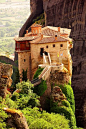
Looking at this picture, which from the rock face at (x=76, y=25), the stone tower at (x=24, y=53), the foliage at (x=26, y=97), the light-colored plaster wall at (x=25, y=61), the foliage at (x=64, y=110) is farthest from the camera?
the rock face at (x=76, y=25)

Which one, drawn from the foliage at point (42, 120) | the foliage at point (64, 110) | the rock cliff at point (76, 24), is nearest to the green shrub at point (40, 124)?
the foliage at point (42, 120)

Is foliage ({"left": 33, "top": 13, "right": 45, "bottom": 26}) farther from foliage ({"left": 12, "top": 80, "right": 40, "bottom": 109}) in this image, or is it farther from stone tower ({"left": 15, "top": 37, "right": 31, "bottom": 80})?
foliage ({"left": 12, "top": 80, "right": 40, "bottom": 109})

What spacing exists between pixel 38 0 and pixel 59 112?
56.2 meters

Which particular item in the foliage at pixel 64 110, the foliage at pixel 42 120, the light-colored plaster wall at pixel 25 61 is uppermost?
the light-colored plaster wall at pixel 25 61

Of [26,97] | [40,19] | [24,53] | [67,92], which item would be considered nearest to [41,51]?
[24,53]

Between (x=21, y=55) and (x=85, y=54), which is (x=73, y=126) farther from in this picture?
(x=85, y=54)

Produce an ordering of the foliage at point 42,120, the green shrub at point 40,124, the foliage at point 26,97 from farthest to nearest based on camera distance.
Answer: the foliage at point 26,97
the foliage at point 42,120
the green shrub at point 40,124

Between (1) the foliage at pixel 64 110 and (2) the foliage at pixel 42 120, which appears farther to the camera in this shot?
(1) the foliage at pixel 64 110

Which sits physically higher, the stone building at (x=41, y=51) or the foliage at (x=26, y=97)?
the stone building at (x=41, y=51)

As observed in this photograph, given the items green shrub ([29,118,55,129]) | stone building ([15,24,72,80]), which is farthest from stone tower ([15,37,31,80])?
green shrub ([29,118,55,129])

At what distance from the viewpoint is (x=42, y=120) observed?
38.3 metres

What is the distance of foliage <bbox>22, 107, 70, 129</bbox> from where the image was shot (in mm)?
37312

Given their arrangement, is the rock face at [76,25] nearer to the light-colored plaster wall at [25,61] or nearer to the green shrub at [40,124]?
the light-colored plaster wall at [25,61]

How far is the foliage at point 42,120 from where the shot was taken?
37312 millimetres
